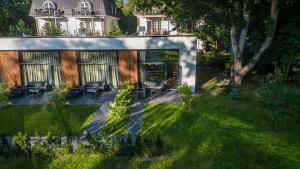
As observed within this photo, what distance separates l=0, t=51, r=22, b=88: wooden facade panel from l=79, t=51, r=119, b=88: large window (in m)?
4.53

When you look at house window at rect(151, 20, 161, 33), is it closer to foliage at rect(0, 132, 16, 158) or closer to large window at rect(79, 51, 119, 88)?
large window at rect(79, 51, 119, 88)

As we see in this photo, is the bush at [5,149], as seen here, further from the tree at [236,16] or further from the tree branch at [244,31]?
the tree branch at [244,31]

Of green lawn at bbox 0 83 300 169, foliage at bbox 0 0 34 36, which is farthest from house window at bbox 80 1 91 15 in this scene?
green lawn at bbox 0 83 300 169

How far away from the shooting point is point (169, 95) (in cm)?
1688

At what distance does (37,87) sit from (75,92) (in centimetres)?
286

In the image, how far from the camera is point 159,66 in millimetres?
17578

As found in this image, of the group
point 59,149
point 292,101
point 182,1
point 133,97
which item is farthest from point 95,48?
point 292,101

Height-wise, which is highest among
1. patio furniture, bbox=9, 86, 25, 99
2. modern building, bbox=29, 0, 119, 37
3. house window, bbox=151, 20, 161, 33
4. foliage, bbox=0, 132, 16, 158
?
modern building, bbox=29, 0, 119, 37

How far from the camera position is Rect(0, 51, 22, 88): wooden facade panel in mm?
17625

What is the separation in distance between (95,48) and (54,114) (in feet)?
18.0

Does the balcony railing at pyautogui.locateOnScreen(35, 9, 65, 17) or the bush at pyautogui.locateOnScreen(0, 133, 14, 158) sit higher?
the balcony railing at pyautogui.locateOnScreen(35, 9, 65, 17)

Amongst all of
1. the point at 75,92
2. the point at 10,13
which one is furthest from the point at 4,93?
the point at 10,13

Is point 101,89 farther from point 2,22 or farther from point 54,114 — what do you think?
point 2,22

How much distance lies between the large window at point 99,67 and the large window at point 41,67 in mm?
1826
